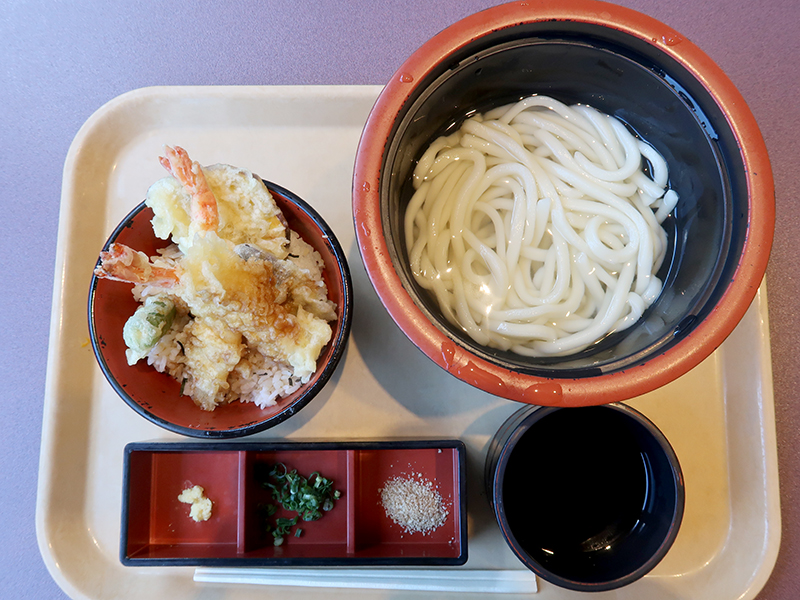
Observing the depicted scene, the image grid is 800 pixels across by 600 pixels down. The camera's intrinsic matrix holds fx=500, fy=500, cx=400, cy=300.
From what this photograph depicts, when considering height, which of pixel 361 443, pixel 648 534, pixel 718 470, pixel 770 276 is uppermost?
pixel 770 276

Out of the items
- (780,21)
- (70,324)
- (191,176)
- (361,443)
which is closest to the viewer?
(191,176)

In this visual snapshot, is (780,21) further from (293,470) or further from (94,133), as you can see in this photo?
(94,133)

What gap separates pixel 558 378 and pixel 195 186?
0.98 metres

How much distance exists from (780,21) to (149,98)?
2281 mm

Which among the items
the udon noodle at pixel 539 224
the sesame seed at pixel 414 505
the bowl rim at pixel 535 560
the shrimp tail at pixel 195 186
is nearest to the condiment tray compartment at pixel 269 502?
the sesame seed at pixel 414 505

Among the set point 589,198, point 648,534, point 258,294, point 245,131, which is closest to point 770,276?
point 589,198

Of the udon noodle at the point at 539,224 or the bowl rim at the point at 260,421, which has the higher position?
the udon noodle at the point at 539,224

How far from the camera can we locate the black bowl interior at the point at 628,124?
1102mm

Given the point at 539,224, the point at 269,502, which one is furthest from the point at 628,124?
the point at 269,502

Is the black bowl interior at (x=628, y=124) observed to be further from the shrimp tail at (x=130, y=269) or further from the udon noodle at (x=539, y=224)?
the shrimp tail at (x=130, y=269)

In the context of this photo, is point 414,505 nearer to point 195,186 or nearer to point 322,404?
point 322,404

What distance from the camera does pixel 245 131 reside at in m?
1.66

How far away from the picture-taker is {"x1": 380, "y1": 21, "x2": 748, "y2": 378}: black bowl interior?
3.61 feet

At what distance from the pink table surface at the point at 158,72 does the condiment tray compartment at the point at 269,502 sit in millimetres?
688
